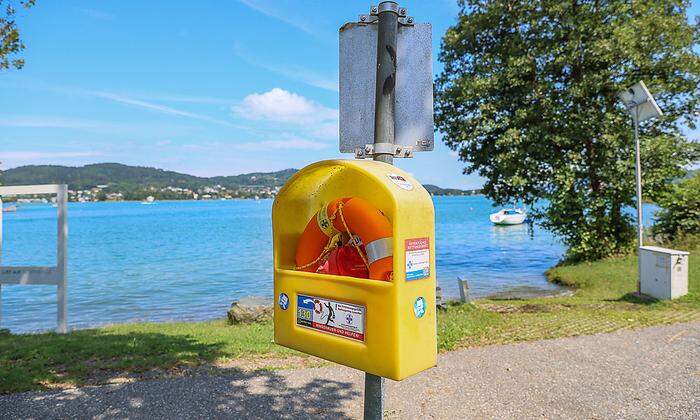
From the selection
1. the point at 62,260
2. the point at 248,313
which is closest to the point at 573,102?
the point at 248,313

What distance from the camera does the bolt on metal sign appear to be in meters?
2.43

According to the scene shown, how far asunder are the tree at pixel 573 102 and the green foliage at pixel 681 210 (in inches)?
29.7

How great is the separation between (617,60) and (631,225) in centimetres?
492

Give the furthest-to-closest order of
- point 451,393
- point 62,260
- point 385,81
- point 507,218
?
1. point 507,218
2. point 62,260
3. point 451,393
4. point 385,81

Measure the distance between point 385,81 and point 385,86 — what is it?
0.08ft

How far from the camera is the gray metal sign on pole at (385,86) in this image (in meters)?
2.33

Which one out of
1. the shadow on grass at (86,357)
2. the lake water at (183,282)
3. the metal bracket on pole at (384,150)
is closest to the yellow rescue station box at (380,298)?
the metal bracket on pole at (384,150)

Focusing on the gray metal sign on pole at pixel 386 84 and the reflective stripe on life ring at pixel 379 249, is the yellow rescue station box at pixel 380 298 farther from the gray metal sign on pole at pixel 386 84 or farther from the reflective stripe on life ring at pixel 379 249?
the gray metal sign on pole at pixel 386 84

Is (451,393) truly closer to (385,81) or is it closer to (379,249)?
(379,249)

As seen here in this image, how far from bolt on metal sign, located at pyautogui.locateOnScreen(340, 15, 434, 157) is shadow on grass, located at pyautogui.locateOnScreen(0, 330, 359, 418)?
249 centimetres

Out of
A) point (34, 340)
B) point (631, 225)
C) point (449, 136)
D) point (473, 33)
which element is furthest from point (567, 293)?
point (34, 340)

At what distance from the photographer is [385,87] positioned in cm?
232

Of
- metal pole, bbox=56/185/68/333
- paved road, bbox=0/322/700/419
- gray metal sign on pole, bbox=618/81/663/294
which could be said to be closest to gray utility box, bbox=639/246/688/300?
gray metal sign on pole, bbox=618/81/663/294

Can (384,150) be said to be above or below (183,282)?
above
